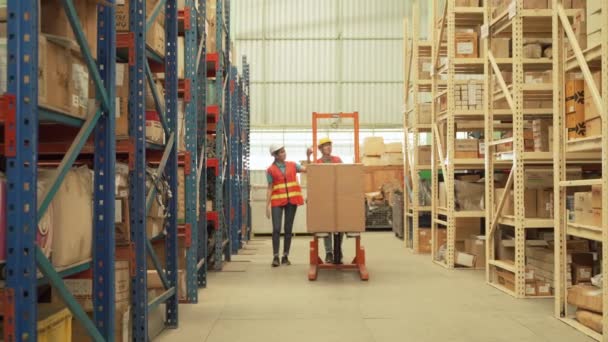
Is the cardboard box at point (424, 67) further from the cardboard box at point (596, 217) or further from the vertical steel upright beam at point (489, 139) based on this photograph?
the cardboard box at point (596, 217)

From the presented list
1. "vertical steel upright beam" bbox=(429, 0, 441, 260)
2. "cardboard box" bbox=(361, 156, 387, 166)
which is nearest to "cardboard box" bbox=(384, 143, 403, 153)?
"cardboard box" bbox=(361, 156, 387, 166)

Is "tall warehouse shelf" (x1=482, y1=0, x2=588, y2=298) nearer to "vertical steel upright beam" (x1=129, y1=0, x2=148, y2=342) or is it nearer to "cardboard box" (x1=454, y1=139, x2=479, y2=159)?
"cardboard box" (x1=454, y1=139, x2=479, y2=159)

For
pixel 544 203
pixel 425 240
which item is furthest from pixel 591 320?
pixel 425 240

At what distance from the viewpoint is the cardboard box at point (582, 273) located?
20.7 ft

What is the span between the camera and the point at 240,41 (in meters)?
21.3

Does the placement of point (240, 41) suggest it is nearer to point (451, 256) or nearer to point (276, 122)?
point (276, 122)

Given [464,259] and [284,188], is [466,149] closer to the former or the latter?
[464,259]

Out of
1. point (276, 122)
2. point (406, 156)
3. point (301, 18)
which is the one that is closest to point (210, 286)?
point (406, 156)

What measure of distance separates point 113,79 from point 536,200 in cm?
537

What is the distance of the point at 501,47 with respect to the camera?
8.25 m

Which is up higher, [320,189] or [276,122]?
[276,122]

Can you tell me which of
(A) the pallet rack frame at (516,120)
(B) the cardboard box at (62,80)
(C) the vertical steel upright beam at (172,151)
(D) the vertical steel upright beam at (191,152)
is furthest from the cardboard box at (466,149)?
(B) the cardboard box at (62,80)

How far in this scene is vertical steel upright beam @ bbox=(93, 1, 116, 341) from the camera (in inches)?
140

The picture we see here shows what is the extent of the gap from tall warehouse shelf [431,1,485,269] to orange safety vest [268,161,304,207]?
2325mm
